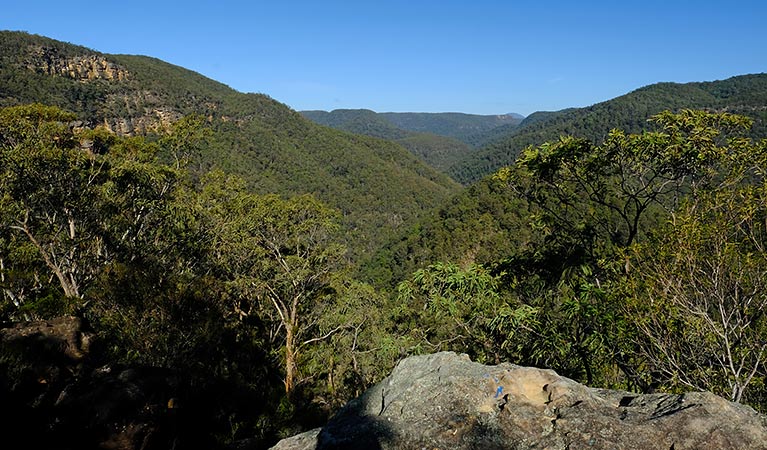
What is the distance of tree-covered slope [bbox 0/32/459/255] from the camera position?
4008 inches

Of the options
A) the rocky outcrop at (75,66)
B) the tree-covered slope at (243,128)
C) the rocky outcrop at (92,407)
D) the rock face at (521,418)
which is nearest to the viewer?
the rock face at (521,418)

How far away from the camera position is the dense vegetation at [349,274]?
6.45 meters

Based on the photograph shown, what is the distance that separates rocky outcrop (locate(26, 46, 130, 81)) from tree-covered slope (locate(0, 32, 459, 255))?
254 mm

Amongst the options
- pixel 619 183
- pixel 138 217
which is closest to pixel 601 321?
pixel 619 183

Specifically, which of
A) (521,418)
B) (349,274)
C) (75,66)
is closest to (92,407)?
(521,418)

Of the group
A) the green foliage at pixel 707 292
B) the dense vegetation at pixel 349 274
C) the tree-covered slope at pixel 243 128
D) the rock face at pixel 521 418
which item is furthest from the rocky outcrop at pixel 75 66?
the green foliage at pixel 707 292

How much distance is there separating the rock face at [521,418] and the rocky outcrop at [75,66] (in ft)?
442

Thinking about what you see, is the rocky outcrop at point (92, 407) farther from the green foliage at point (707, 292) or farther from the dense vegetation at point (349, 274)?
the green foliage at point (707, 292)

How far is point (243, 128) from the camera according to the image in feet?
470

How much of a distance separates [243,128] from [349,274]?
5347 inches

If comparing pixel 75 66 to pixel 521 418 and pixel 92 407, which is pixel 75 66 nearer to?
pixel 92 407

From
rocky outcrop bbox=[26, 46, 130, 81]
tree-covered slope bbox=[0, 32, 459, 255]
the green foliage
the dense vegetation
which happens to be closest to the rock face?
the green foliage

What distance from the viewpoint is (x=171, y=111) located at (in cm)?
12156

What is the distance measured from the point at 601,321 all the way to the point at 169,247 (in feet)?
58.3
